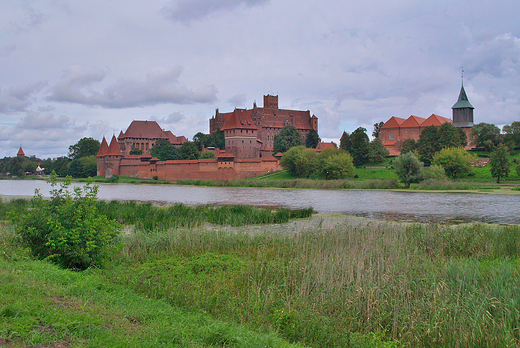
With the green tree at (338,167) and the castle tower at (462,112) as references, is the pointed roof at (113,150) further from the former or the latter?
the castle tower at (462,112)

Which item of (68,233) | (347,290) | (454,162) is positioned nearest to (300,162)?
(454,162)

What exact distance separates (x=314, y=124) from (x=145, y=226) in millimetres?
63563

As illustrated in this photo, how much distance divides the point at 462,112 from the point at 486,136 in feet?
33.7

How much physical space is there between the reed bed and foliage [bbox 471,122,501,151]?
44.4 meters

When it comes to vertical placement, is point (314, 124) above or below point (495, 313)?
above

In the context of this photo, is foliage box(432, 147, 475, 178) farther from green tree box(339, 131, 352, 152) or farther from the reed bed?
the reed bed

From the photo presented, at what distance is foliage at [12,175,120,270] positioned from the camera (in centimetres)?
517

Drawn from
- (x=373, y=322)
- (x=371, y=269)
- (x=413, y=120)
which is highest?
(x=413, y=120)

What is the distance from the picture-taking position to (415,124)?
2167 inches

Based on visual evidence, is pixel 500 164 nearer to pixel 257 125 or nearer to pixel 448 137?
pixel 448 137

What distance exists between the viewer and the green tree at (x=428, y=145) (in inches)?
1583

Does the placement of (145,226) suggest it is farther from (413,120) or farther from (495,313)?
(413,120)

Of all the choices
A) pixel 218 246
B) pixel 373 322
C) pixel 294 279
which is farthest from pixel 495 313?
pixel 218 246

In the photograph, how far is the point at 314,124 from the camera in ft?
233
